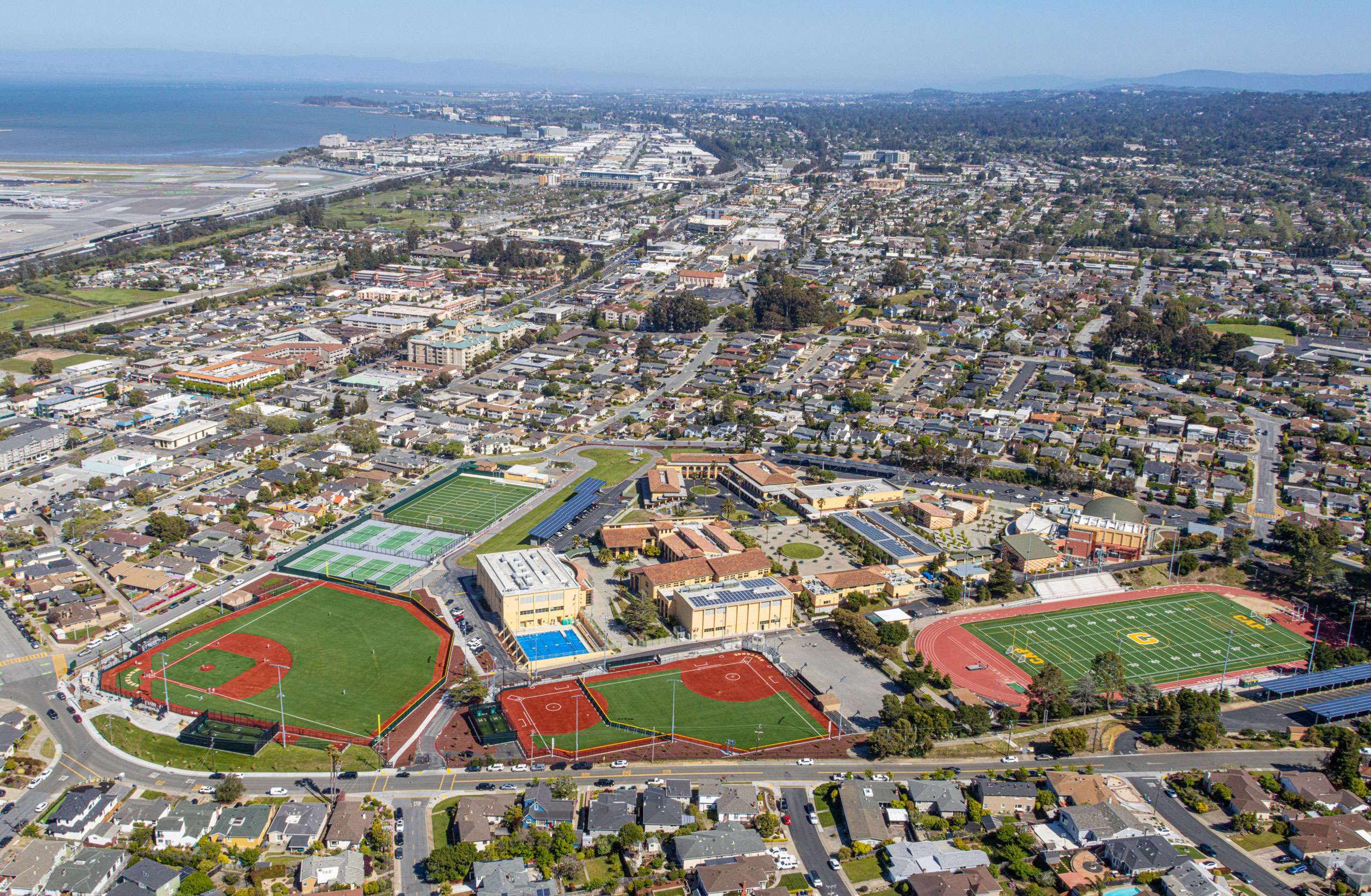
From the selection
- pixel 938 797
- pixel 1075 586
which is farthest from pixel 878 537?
pixel 938 797

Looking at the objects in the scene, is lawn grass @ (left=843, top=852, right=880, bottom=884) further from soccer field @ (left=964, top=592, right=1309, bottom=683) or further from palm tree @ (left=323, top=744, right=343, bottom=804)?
palm tree @ (left=323, top=744, right=343, bottom=804)

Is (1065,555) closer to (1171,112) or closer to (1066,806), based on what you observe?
(1066,806)

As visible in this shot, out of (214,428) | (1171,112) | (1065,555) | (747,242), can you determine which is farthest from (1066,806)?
(1171,112)

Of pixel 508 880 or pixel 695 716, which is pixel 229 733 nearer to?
pixel 508 880

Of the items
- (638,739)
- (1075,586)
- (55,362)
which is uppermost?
(55,362)

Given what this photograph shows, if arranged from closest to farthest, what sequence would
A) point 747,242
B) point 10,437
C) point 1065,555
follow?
point 1065,555
point 10,437
point 747,242

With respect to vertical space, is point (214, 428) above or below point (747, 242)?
below
